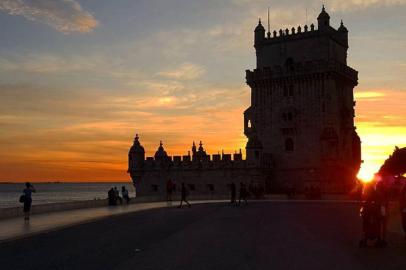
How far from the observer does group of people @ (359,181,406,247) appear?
17.0 metres

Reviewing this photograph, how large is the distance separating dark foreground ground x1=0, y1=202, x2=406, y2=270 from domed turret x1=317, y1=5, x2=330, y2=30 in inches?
1757

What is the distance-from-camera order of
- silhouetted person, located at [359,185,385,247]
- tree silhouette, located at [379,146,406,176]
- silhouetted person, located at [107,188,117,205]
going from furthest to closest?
silhouetted person, located at [107,188,117,205] → tree silhouette, located at [379,146,406,176] → silhouetted person, located at [359,185,385,247]

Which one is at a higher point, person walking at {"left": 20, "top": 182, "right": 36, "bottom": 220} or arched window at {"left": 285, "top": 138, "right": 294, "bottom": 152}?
arched window at {"left": 285, "top": 138, "right": 294, "bottom": 152}

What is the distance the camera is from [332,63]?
6384 centimetres

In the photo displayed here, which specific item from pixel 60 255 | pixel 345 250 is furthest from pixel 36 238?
pixel 345 250

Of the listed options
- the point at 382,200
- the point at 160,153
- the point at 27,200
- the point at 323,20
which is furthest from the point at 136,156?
the point at 382,200

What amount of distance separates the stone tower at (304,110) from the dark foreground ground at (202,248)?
40.0 meters

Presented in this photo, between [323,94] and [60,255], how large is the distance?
52.3m

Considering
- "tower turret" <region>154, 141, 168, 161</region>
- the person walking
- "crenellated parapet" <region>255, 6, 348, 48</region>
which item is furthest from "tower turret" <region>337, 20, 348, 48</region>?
the person walking

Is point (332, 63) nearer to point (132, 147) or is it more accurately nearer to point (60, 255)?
point (132, 147)

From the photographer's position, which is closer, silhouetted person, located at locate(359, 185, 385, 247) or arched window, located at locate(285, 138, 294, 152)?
silhouetted person, located at locate(359, 185, 385, 247)

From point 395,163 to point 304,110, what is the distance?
4798 centimetres

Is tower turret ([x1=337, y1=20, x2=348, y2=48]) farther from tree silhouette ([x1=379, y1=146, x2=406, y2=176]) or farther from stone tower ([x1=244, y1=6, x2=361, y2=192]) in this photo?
tree silhouette ([x1=379, y1=146, x2=406, y2=176])

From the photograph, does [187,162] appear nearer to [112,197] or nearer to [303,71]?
[303,71]
